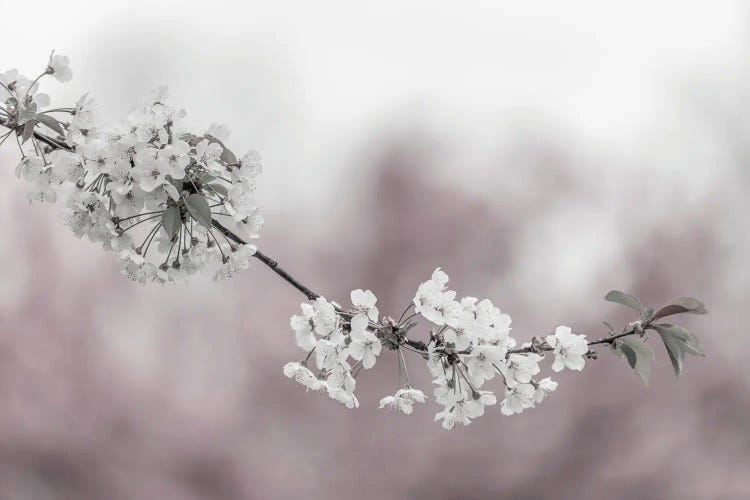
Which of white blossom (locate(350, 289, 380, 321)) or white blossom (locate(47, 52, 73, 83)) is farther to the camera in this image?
white blossom (locate(47, 52, 73, 83))

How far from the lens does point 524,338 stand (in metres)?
2.67

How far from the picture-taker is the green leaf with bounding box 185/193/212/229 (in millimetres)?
593

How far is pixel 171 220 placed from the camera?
0.60 meters

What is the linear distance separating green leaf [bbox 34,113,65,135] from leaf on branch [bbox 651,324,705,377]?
54 centimetres

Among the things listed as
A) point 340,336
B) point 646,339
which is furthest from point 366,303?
point 646,339

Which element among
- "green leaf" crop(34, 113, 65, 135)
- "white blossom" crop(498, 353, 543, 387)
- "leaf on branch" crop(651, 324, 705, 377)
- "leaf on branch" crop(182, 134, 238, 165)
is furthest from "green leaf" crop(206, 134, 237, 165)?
"leaf on branch" crop(651, 324, 705, 377)

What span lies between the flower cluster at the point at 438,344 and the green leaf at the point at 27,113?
28 centimetres

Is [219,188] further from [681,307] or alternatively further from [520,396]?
[681,307]

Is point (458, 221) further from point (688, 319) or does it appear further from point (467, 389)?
point (467, 389)

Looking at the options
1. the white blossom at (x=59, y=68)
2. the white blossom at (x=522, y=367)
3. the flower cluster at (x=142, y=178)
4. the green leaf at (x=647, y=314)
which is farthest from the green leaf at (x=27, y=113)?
the green leaf at (x=647, y=314)

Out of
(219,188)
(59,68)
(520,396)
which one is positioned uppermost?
(59,68)

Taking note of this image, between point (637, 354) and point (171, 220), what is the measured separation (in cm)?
40

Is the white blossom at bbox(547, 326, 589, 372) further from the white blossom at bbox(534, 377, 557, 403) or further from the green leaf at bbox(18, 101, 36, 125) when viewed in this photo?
the green leaf at bbox(18, 101, 36, 125)

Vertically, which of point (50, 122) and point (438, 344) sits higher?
point (50, 122)
